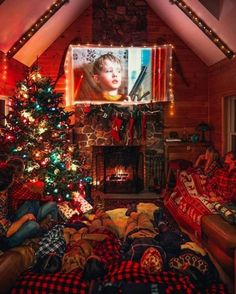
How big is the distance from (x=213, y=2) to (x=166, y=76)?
2.15m

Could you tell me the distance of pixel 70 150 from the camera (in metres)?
5.23

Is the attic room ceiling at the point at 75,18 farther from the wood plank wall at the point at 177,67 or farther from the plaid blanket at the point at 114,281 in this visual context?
the plaid blanket at the point at 114,281

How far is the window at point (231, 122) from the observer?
19.0 ft

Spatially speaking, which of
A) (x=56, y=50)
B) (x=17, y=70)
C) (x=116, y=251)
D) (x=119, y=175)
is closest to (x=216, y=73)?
(x=119, y=175)

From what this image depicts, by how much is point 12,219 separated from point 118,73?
13.1 ft

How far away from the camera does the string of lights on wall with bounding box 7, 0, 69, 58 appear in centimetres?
518

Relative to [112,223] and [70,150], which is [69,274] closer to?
[112,223]

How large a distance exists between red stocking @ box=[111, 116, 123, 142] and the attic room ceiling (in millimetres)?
2041

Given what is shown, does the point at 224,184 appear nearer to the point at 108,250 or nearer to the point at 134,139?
the point at 108,250

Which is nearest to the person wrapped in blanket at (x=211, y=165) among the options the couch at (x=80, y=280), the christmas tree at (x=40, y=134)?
the christmas tree at (x=40, y=134)

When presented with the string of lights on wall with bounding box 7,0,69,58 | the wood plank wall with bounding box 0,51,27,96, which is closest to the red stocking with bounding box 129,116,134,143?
the wood plank wall with bounding box 0,51,27,96

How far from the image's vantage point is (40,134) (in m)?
4.72

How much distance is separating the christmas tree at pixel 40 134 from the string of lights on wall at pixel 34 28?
570 mm

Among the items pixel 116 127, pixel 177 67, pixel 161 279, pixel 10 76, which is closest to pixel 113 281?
pixel 161 279
